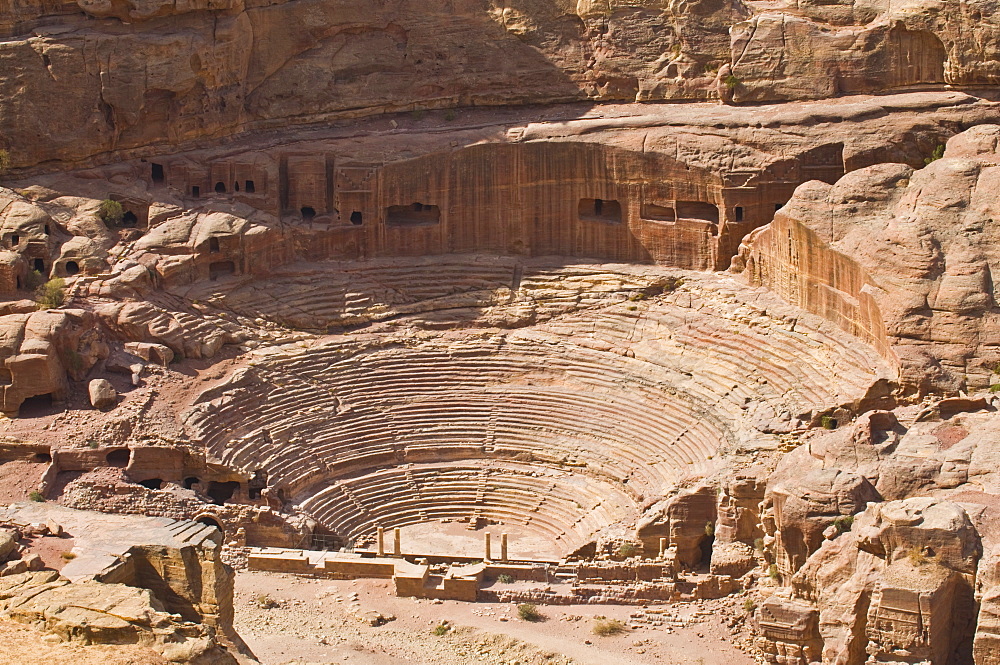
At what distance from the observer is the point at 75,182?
43.0 metres

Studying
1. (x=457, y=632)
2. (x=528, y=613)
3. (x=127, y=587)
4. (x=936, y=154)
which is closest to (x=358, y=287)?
(x=528, y=613)

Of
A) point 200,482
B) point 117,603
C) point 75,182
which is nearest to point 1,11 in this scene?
point 75,182

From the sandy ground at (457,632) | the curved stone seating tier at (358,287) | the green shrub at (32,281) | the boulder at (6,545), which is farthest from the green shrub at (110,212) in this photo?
the boulder at (6,545)

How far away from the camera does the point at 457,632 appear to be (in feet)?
106

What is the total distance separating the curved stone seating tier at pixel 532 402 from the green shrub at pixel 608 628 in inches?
158

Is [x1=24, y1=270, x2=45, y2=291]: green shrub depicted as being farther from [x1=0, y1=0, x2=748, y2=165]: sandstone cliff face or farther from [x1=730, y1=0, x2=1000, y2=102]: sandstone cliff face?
[x1=730, y1=0, x2=1000, y2=102]: sandstone cliff face

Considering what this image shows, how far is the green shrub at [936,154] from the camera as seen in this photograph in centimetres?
3972

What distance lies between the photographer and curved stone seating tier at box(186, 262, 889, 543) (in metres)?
36.9

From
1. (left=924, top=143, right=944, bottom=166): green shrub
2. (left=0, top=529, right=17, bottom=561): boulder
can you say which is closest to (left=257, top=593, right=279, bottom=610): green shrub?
(left=0, top=529, right=17, bottom=561): boulder

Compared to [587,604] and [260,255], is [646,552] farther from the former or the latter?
[260,255]

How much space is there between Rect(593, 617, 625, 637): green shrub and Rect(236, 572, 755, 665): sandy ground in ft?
0.47

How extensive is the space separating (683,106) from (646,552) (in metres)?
14.1

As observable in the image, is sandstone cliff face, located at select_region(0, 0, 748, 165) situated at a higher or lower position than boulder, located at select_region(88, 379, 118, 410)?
higher

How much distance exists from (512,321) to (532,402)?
110 inches
